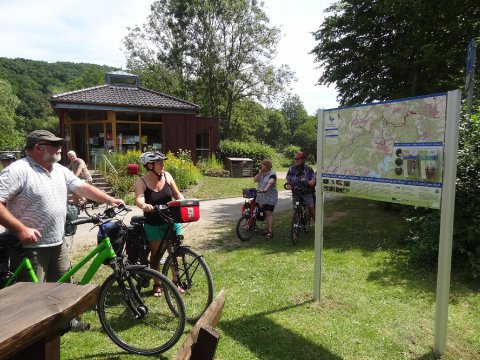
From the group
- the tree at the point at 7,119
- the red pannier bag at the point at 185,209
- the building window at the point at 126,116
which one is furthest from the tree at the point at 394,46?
the tree at the point at 7,119

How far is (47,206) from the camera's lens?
312cm

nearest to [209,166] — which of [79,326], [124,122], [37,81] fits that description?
[124,122]

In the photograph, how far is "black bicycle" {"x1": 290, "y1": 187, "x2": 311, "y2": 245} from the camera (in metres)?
7.18

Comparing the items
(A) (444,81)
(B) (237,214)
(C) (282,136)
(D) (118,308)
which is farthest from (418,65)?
(C) (282,136)

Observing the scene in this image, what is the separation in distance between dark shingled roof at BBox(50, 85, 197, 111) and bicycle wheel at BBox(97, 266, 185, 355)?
15181mm

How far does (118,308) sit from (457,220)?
4.78m

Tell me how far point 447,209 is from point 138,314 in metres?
2.90

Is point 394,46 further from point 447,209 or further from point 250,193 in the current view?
point 447,209

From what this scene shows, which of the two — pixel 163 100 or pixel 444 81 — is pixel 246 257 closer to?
pixel 444 81

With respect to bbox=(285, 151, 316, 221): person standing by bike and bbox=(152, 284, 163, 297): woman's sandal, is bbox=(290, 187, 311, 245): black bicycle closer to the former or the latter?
bbox=(285, 151, 316, 221): person standing by bike

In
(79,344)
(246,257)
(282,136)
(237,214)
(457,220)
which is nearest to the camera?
(79,344)

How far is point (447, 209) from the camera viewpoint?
3.09 m

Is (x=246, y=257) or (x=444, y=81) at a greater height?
(x=444, y=81)

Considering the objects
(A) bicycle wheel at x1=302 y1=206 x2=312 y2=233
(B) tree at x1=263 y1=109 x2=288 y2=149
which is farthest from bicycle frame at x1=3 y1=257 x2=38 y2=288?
(B) tree at x1=263 y1=109 x2=288 y2=149
